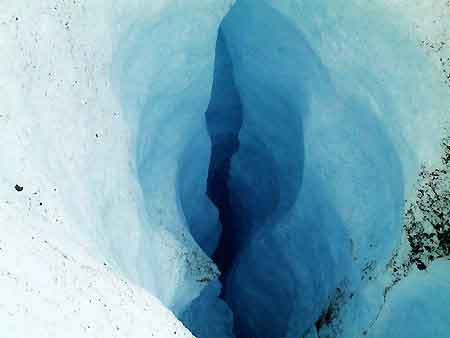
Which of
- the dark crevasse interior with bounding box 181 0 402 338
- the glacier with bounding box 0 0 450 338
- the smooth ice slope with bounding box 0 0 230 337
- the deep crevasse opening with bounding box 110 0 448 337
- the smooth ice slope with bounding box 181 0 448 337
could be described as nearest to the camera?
the smooth ice slope with bounding box 0 0 230 337

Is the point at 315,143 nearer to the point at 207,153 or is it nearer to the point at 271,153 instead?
the point at 271,153

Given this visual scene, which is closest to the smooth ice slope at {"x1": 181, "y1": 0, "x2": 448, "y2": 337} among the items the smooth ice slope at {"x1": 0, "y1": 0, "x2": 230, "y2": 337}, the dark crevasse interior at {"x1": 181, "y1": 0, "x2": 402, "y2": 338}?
the dark crevasse interior at {"x1": 181, "y1": 0, "x2": 402, "y2": 338}

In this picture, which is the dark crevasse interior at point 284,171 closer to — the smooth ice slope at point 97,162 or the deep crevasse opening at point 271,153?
the deep crevasse opening at point 271,153

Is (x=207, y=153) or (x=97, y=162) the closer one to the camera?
(x=97, y=162)

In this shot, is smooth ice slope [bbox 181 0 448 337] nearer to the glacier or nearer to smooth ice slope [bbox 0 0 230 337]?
the glacier

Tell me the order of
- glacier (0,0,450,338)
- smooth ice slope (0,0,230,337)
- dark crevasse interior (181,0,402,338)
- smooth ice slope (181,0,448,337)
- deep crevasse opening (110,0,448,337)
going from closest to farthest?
smooth ice slope (0,0,230,337) → glacier (0,0,450,338) → smooth ice slope (181,0,448,337) → deep crevasse opening (110,0,448,337) → dark crevasse interior (181,0,402,338)

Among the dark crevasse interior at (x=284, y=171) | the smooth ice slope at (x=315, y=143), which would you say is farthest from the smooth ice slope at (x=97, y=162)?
the smooth ice slope at (x=315, y=143)

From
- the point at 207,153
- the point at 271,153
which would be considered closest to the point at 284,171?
the point at 271,153
